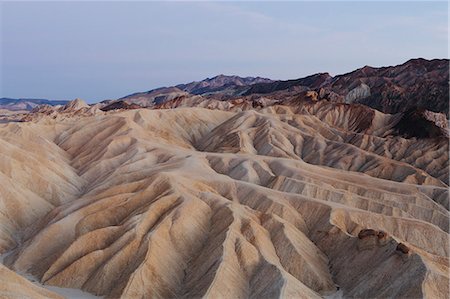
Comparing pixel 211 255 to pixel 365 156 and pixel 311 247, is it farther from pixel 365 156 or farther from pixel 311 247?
pixel 365 156

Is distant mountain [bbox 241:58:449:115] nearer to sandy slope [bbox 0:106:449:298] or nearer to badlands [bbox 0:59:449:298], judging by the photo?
Answer: badlands [bbox 0:59:449:298]

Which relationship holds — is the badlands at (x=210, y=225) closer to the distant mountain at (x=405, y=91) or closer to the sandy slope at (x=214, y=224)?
the sandy slope at (x=214, y=224)

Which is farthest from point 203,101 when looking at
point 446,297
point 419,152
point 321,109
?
point 446,297

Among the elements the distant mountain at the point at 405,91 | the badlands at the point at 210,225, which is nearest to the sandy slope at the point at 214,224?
the badlands at the point at 210,225

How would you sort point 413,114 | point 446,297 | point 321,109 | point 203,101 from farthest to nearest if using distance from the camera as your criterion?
point 203,101, point 321,109, point 413,114, point 446,297

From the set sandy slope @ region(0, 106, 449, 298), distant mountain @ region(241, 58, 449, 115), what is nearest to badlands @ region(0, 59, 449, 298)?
sandy slope @ region(0, 106, 449, 298)
